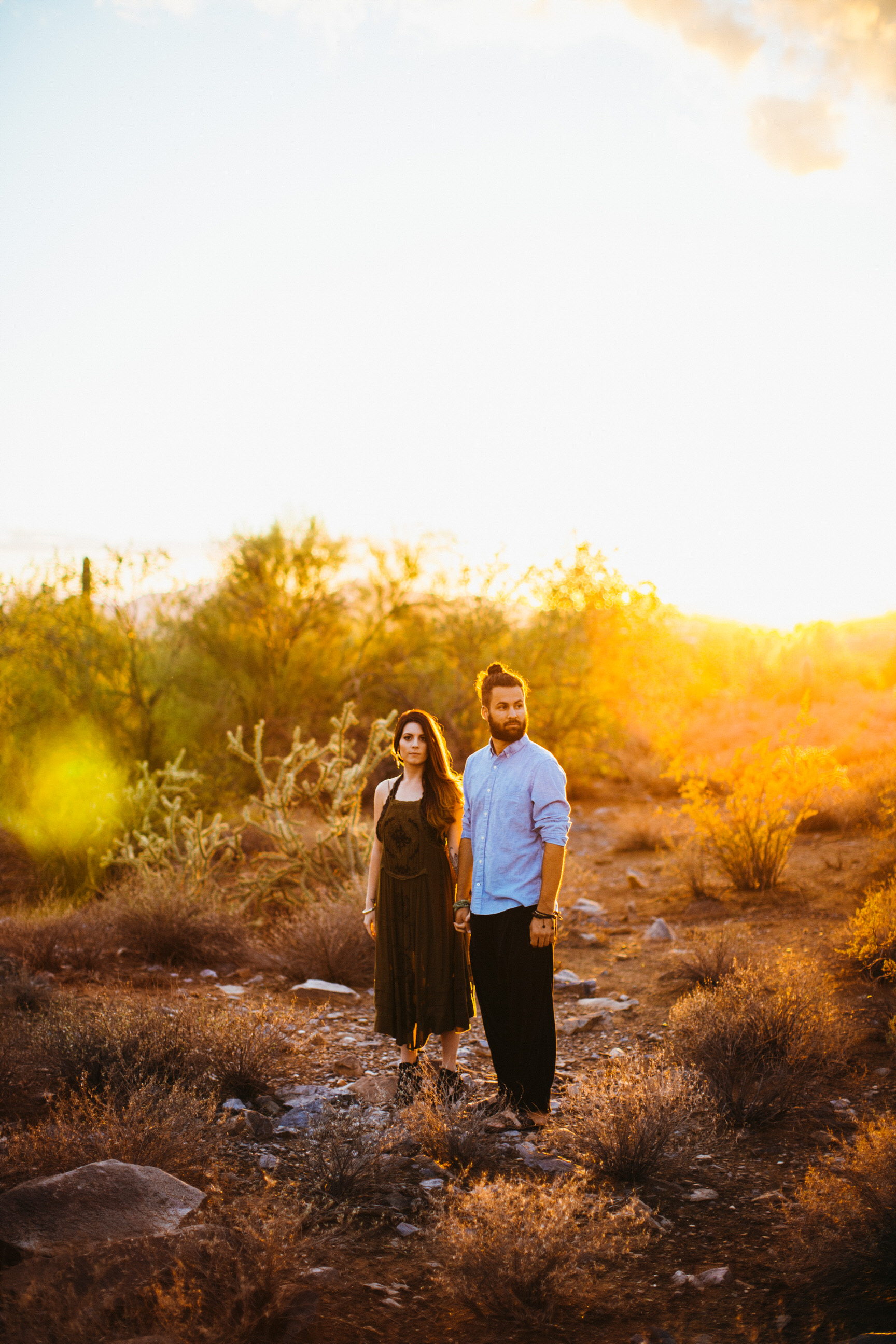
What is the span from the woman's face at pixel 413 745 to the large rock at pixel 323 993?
2.50 m

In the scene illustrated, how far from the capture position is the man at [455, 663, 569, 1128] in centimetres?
373

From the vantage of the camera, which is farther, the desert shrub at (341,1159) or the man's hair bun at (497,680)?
the man's hair bun at (497,680)

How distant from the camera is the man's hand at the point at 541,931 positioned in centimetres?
364

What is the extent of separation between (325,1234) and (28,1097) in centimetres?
179

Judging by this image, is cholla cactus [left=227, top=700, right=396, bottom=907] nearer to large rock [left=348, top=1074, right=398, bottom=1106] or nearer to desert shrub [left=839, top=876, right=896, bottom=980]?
large rock [left=348, top=1074, right=398, bottom=1106]

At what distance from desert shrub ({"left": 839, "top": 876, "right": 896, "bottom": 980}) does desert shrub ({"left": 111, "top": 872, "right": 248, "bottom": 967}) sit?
428cm

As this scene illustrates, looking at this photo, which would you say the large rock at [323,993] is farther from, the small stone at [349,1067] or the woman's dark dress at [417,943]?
the woman's dark dress at [417,943]

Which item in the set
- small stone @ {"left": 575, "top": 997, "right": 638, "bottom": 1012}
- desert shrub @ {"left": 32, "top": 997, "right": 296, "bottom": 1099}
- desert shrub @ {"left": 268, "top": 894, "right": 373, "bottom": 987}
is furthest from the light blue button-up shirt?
desert shrub @ {"left": 268, "top": 894, "right": 373, "bottom": 987}

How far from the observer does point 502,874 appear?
379 centimetres

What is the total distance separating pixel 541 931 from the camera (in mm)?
3646

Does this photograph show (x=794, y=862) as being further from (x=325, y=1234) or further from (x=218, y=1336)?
(x=218, y=1336)

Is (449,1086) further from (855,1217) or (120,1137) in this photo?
(855,1217)

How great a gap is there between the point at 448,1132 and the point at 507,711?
5.57 feet

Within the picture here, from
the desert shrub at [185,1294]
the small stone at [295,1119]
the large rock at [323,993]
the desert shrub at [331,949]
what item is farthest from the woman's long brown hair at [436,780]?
the desert shrub at [331,949]
